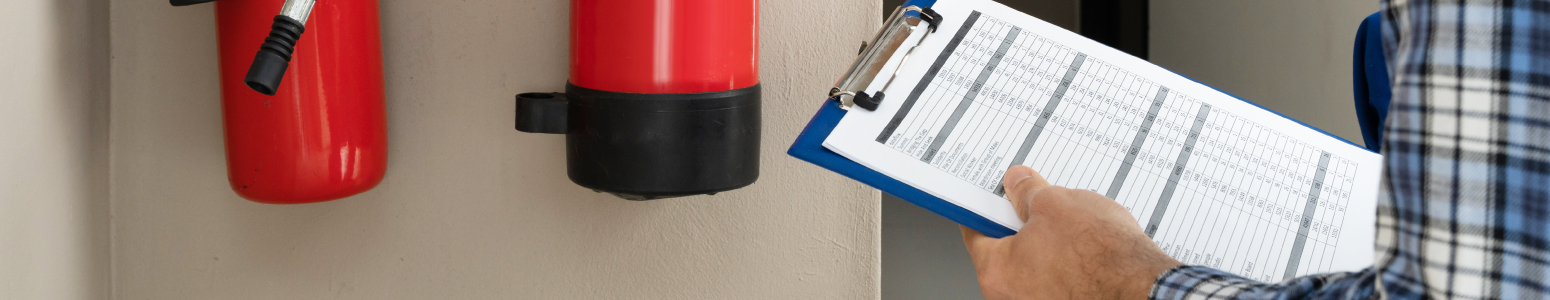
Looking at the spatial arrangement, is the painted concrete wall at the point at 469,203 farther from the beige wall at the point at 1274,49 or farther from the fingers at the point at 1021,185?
the beige wall at the point at 1274,49

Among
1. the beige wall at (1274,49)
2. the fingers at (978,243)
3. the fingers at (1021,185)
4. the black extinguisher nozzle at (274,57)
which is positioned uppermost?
the beige wall at (1274,49)

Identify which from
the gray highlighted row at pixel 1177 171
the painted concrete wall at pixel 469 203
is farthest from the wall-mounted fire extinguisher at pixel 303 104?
the gray highlighted row at pixel 1177 171

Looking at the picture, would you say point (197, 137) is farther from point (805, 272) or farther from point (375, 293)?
point (805, 272)

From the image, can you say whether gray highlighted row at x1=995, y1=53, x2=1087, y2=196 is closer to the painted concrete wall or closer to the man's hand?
the man's hand

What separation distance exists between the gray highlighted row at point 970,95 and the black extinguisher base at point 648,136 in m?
0.18

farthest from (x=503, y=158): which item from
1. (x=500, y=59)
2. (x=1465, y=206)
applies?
(x=1465, y=206)

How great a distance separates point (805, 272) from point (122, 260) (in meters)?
0.68

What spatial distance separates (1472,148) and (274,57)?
1.81 ft

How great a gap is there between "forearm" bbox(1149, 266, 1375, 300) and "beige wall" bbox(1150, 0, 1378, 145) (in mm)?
957

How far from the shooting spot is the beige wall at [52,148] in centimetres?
55

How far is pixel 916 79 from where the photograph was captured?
561mm

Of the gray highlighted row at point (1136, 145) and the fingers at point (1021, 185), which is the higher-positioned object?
the gray highlighted row at point (1136, 145)

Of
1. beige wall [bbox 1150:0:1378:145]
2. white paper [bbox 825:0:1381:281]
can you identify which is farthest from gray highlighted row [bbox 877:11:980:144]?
beige wall [bbox 1150:0:1378:145]

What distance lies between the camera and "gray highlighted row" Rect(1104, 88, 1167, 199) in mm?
537
